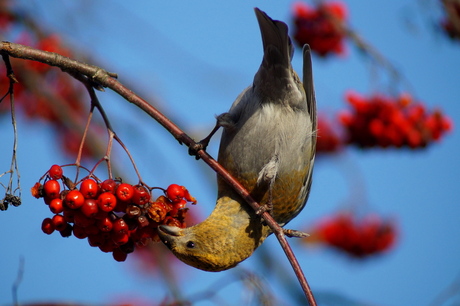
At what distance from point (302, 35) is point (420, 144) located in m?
1.52

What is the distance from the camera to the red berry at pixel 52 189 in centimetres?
209

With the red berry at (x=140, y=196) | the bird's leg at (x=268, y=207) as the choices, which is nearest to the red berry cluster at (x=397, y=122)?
the bird's leg at (x=268, y=207)

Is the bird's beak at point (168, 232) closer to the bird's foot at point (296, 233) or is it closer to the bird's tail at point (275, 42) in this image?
the bird's foot at point (296, 233)

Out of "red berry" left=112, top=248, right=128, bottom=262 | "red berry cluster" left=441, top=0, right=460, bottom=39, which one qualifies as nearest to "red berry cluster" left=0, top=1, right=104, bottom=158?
"red berry" left=112, top=248, right=128, bottom=262

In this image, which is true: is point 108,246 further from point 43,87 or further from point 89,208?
point 43,87

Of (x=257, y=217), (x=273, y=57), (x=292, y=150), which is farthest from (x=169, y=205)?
(x=273, y=57)

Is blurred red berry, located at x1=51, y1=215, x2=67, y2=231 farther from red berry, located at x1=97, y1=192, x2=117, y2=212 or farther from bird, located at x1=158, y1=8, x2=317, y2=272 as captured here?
bird, located at x1=158, y1=8, x2=317, y2=272

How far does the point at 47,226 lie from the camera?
2.14 m

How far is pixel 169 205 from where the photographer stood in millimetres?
2344

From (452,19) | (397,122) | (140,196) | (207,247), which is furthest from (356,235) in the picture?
(140,196)

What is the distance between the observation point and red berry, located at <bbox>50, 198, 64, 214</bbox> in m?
2.07

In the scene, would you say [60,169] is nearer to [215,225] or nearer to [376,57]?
[215,225]

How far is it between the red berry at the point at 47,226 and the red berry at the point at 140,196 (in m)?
0.35

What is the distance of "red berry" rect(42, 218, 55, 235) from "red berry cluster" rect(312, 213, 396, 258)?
4178mm
